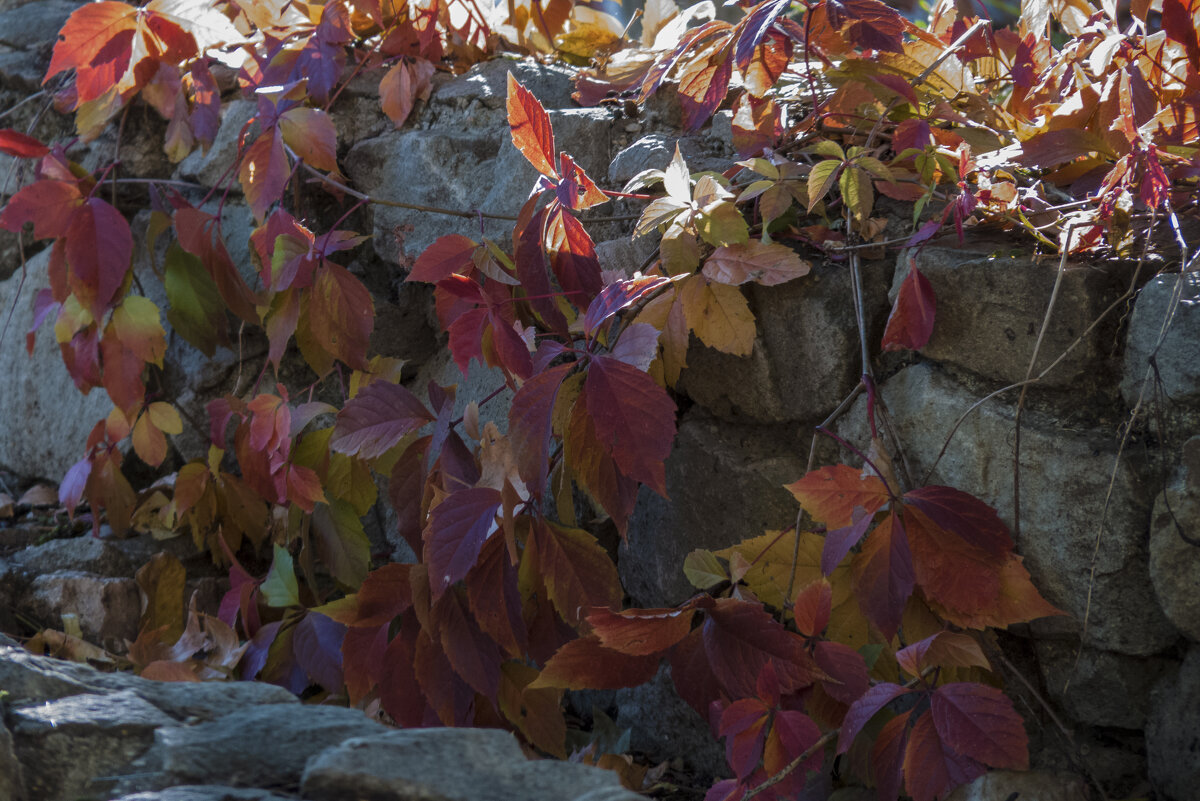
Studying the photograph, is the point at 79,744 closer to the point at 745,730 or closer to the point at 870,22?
the point at 745,730

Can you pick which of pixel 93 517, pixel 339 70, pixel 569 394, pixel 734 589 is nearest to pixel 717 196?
pixel 569 394

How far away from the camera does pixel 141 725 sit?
0.58m

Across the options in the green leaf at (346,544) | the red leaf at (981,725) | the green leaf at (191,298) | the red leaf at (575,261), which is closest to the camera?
the red leaf at (981,725)

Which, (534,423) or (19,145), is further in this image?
(19,145)

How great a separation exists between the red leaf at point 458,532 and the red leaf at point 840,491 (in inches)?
11.7

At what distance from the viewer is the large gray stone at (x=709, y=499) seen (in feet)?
3.62

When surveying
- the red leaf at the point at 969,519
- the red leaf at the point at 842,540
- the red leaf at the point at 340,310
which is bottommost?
the red leaf at the point at 842,540

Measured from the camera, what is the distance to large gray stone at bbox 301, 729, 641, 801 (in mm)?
491

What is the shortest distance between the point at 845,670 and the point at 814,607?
7cm

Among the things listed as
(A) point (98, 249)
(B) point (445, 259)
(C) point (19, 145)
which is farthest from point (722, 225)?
(C) point (19, 145)

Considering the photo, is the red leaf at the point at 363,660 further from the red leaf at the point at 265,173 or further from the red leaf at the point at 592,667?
the red leaf at the point at 265,173

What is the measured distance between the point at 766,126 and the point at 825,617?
0.62 m

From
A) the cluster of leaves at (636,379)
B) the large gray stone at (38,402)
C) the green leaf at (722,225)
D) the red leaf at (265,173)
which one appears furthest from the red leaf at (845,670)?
the large gray stone at (38,402)

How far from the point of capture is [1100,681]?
2.98 feet
